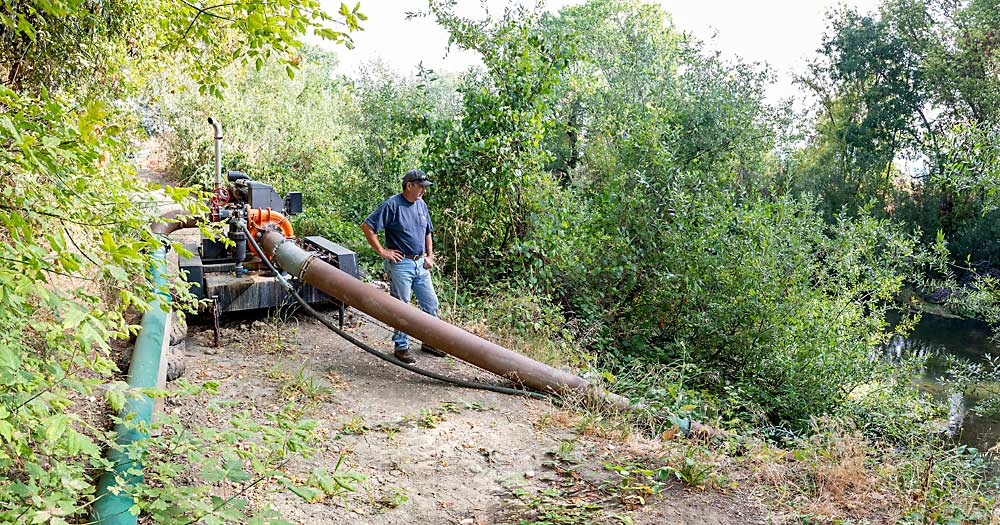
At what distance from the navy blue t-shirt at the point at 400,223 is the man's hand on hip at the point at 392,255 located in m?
0.07

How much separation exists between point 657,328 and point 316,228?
575 cm

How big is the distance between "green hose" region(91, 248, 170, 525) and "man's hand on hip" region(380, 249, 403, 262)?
6.26ft

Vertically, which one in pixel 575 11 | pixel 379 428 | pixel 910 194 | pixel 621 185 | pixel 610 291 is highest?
pixel 575 11

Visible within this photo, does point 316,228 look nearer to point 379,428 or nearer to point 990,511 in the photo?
point 379,428

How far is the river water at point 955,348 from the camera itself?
42.0ft

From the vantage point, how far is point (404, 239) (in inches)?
248

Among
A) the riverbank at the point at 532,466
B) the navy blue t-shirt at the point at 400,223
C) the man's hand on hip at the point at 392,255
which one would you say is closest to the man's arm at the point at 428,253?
the navy blue t-shirt at the point at 400,223

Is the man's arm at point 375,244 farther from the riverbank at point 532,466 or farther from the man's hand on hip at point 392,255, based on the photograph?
the riverbank at point 532,466

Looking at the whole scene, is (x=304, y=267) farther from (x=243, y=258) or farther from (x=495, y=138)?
(x=495, y=138)

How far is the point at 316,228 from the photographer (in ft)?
37.1

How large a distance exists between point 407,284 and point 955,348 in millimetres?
17929

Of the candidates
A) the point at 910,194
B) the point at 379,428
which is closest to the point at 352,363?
the point at 379,428

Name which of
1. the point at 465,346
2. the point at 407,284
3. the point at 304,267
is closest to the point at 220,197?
the point at 304,267

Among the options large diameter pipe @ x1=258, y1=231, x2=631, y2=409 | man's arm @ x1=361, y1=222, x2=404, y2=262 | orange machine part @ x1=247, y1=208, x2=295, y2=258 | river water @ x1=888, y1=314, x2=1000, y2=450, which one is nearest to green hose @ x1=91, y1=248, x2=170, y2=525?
large diameter pipe @ x1=258, y1=231, x2=631, y2=409
